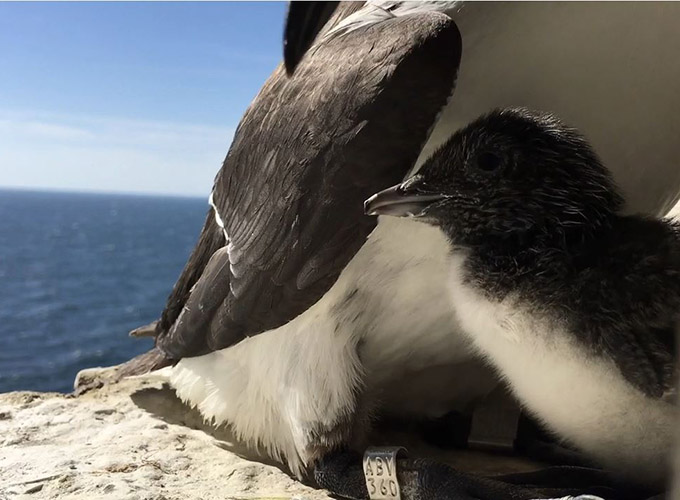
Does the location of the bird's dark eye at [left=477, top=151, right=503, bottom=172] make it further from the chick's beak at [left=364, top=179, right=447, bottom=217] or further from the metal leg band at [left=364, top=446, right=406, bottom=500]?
the metal leg band at [left=364, top=446, right=406, bottom=500]

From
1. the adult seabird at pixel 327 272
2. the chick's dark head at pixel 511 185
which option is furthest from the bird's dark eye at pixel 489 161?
the adult seabird at pixel 327 272

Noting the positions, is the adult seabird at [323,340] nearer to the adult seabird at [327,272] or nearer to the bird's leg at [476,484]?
the adult seabird at [327,272]

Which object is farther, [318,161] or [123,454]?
[123,454]

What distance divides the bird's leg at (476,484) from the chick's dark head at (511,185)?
47 cm

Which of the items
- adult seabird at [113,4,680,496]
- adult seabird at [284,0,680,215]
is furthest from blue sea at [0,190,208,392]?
adult seabird at [284,0,680,215]

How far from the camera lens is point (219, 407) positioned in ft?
6.02

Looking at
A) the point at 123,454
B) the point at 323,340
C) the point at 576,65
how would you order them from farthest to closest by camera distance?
the point at 123,454, the point at 323,340, the point at 576,65

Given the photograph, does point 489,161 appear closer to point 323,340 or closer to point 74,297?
point 323,340

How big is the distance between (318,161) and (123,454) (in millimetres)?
917

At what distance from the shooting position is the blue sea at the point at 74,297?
34.1 ft

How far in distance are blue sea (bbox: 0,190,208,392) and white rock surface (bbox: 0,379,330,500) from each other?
701 mm

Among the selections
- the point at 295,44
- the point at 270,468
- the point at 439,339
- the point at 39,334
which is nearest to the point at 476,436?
the point at 439,339

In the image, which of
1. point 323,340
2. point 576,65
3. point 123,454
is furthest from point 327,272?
point 123,454

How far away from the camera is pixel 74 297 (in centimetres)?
1700
